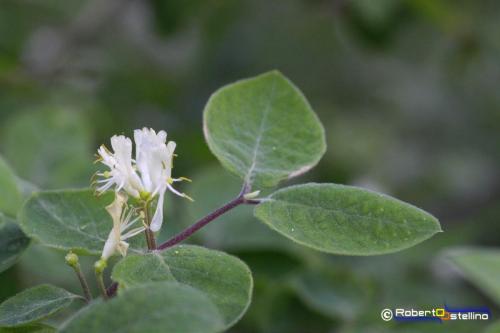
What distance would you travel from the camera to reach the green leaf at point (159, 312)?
2.35 feet

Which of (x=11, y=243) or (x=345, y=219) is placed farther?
(x=11, y=243)

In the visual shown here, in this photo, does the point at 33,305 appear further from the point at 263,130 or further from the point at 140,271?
the point at 263,130

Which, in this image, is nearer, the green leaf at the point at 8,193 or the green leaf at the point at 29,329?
the green leaf at the point at 29,329

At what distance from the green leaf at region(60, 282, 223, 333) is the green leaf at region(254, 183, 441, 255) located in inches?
7.7

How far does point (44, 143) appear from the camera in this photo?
5.92 ft

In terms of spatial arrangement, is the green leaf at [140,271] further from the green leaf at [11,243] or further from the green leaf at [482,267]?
the green leaf at [482,267]

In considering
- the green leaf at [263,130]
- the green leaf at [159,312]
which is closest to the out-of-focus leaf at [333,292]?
the green leaf at [263,130]

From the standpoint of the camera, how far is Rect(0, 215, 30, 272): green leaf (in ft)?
3.26

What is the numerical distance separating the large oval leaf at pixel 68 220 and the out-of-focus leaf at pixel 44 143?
2.14 ft

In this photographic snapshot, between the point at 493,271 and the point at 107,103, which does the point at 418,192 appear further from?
the point at 493,271

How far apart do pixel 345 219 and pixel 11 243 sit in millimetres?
429

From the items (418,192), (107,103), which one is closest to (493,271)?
(107,103)

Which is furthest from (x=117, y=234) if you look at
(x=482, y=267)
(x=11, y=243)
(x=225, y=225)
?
(x=225, y=225)

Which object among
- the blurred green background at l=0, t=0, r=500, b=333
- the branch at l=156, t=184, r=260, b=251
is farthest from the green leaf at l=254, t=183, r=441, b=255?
the blurred green background at l=0, t=0, r=500, b=333
